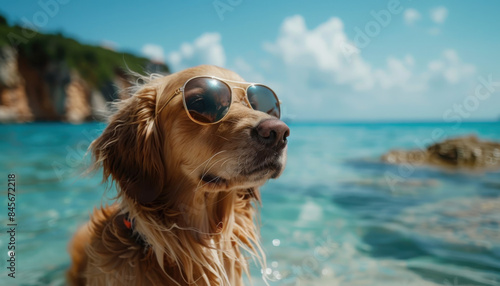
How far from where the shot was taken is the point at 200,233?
233 cm

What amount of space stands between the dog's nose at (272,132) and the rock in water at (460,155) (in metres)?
10.6

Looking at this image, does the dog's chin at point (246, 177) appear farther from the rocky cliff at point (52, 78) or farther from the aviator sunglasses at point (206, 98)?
the rocky cliff at point (52, 78)

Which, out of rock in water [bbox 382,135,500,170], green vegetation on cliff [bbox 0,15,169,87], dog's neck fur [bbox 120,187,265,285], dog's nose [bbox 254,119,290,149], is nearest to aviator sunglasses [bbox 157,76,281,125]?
dog's nose [bbox 254,119,290,149]

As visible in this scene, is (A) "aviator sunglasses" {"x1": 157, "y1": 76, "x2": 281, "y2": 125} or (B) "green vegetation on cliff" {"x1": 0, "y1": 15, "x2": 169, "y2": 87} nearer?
(A) "aviator sunglasses" {"x1": 157, "y1": 76, "x2": 281, "y2": 125}

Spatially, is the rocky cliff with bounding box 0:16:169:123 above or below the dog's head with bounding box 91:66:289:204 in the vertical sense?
above

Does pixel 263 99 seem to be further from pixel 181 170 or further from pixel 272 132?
pixel 181 170

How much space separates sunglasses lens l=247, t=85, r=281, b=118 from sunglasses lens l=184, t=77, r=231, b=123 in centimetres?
22

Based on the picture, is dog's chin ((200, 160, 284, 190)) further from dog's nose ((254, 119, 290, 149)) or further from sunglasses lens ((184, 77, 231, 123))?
sunglasses lens ((184, 77, 231, 123))

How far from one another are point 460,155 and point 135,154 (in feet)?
38.3

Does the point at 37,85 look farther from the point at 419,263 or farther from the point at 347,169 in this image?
the point at 419,263

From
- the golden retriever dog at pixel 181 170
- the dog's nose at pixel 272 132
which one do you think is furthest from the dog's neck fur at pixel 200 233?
the dog's nose at pixel 272 132

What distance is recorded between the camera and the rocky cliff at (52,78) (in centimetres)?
4053

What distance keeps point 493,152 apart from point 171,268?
12.2 m

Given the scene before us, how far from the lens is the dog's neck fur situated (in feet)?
7.14
